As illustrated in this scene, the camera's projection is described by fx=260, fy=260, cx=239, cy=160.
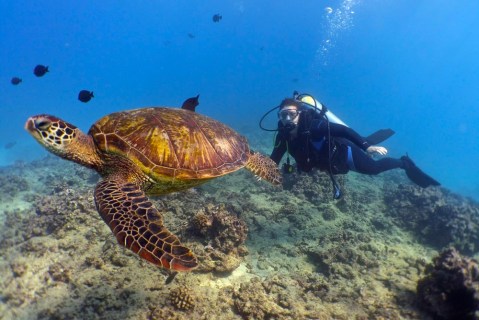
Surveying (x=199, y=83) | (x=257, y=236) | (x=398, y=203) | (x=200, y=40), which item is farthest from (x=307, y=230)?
(x=200, y=40)

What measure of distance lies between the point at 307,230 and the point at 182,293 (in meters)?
3.57

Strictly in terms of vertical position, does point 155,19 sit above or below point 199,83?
above

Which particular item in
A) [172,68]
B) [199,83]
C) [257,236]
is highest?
[172,68]

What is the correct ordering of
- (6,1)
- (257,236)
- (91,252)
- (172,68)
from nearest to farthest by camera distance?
1. (91,252)
2. (257,236)
3. (6,1)
4. (172,68)

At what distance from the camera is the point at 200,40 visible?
17012cm

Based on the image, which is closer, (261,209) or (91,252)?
(91,252)

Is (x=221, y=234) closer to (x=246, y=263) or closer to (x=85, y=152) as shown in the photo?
(x=246, y=263)

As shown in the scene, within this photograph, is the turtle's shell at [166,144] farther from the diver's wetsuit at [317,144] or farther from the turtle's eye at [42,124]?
the diver's wetsuit at [317,144]

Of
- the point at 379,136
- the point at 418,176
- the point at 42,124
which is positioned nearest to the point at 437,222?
the point at 418,176

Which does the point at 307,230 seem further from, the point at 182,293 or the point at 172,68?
the point at 172,68

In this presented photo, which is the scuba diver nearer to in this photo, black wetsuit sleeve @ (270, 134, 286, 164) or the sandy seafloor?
black wetsuit sleeve @ (270, 134, 286, 164)

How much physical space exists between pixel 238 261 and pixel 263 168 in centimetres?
206

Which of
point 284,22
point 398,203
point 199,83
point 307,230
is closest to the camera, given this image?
point 307,230

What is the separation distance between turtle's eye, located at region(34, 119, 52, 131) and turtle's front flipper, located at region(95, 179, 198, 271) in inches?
42.6
